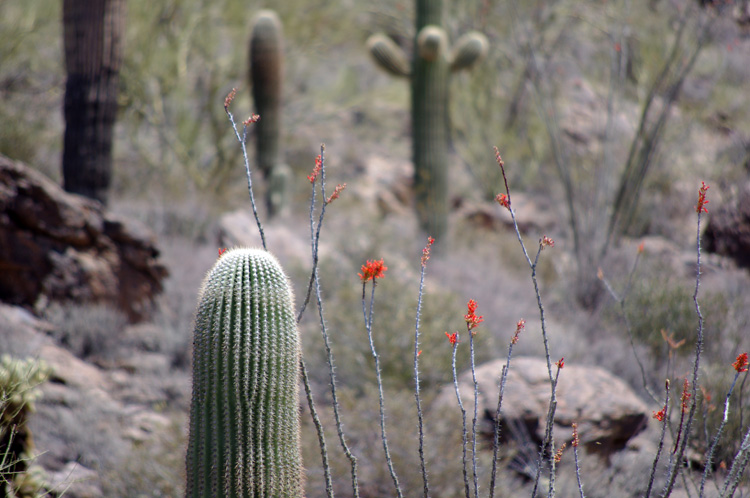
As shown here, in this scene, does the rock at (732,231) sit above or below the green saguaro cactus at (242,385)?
above

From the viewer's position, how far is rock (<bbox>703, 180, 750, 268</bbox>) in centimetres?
567

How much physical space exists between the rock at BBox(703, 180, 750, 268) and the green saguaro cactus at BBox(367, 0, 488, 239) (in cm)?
279

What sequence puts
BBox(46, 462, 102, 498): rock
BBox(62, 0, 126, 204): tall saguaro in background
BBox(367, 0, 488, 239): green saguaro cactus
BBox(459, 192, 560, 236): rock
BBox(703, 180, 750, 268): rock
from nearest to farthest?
1. BBox(46, 462, 102, 498): rock
2. BBox(62, 0, 126, 204): tall saguaro in background
3. BBox(703, 180, 750, 268): rock
4. BBox(367, 0, 488, 239): green saguaro cactus
5. BBox(459, 192, 560, 236): rock

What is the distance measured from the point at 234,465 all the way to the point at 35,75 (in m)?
8.97

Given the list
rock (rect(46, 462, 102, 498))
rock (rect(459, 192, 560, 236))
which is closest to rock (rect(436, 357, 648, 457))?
rock (rect(46, 462, 102, 498))

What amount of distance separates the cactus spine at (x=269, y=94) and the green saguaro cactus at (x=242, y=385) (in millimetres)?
5820

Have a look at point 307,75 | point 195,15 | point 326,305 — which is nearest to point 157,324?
point 326,305

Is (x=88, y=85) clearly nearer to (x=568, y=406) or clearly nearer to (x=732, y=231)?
(x=568, y=406)

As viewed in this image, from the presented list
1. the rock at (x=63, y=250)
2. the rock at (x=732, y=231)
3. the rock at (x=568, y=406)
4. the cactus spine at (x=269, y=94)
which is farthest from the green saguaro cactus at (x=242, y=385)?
the cactus spine at (x=269, y=94)

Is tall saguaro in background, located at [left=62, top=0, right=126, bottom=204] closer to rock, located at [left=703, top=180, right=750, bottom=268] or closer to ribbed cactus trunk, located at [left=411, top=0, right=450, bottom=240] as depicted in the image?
ribbed cactus trunk, located at [left=411, top=0, right=450, bottom=240]

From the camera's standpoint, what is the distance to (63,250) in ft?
14.7

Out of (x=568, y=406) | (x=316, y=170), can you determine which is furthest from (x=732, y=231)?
(x=316, y=170)

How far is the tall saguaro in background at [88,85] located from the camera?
17.0 feet

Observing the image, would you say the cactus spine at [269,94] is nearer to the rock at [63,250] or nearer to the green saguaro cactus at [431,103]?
the green saguaro cactus at [431,103]
